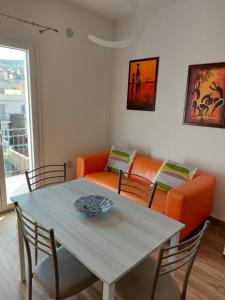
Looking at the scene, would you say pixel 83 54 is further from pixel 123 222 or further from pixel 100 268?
pixel 100 268

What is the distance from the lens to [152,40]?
309 cm

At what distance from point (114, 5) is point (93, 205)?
8.90ft

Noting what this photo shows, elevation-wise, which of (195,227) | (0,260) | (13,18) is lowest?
(0,260)

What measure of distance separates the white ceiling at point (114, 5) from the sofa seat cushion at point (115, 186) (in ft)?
7.49

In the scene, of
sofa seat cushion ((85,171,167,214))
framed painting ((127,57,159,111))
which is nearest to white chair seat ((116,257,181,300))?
sofa seat cushion ((85,171,167,214))

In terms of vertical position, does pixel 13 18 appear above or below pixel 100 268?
above

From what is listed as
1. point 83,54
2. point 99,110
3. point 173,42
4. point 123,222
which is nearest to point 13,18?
point 83,54

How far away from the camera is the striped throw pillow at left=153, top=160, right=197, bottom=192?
2.60 metres

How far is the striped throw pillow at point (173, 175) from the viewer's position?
2598 millimetres

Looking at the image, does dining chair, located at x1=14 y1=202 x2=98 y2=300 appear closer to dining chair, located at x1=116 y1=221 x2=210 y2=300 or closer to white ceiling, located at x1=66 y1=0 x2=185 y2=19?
dining chair, located at x1=116 y1=221 x2=210 y2=300

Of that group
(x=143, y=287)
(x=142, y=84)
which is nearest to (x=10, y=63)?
(x=142, y=84)

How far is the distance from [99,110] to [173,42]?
1.53 m

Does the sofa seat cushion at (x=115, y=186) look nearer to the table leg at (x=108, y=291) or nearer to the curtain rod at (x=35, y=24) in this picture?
the table leg at (x=108, y=291)

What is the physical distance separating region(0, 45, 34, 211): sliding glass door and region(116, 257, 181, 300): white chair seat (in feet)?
6.96
